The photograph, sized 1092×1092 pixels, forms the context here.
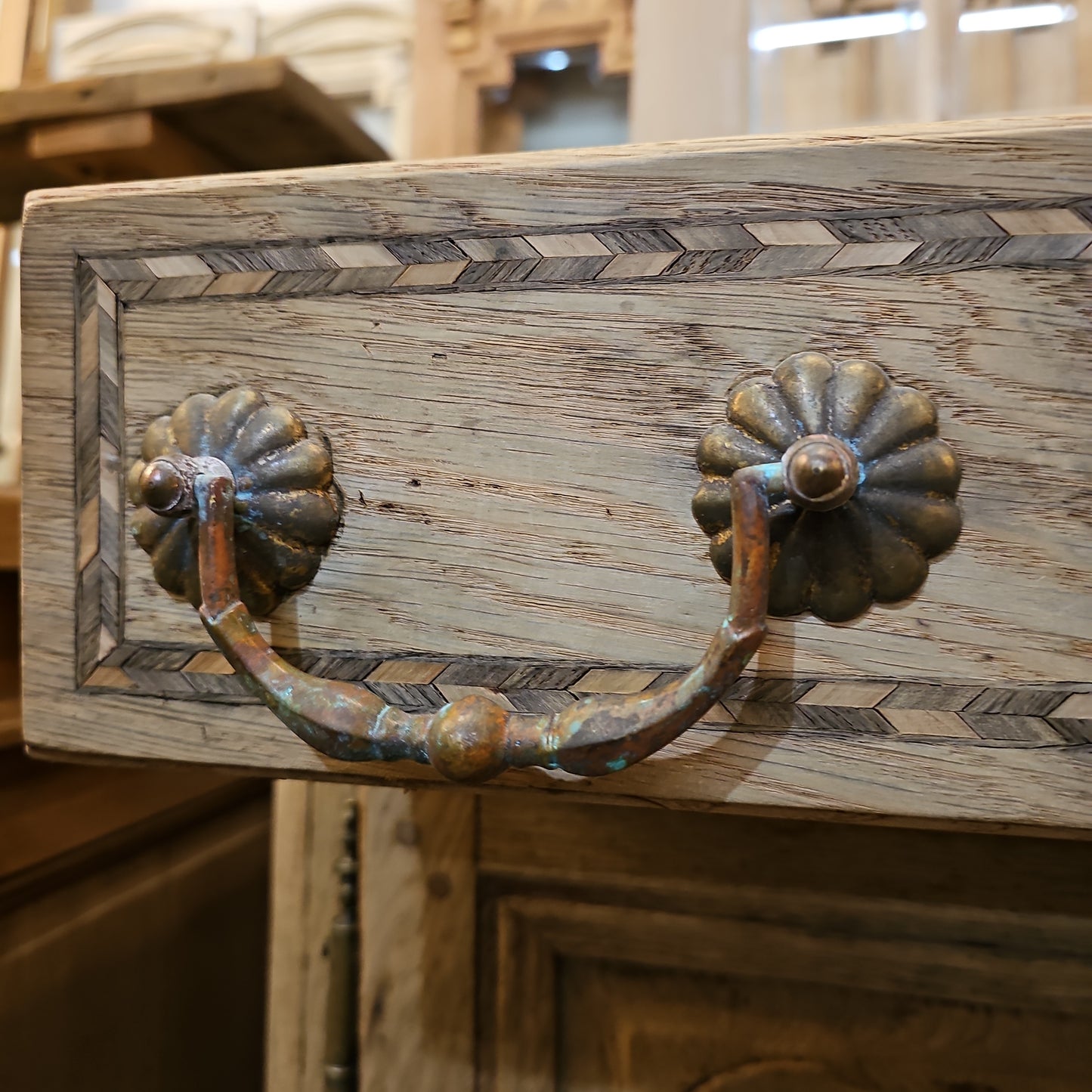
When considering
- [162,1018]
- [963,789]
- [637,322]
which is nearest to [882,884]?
[963,789]

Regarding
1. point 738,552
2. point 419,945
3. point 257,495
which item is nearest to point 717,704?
point 738,552

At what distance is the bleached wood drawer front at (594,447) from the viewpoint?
0.81 feet

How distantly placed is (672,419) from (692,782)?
117 mm

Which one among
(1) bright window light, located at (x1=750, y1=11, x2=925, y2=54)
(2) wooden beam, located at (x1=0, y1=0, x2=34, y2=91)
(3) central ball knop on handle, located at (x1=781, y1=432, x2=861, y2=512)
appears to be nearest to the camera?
(3) central ball knop on handle, located at (x1=781, y1=432, x2=861, y2=512)

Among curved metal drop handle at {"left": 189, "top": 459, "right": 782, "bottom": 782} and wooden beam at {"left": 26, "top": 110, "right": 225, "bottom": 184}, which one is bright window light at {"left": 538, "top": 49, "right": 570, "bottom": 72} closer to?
wooden beam at {"left": 26, "top": 110, "right": 225, "bottom": 184}

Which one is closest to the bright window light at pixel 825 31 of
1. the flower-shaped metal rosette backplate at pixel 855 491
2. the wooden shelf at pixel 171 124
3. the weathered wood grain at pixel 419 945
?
the wooden shelf at pixel 171 124

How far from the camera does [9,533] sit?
0.50 m

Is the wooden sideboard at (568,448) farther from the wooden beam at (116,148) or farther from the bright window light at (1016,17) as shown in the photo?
the bright window light at (1016,17)

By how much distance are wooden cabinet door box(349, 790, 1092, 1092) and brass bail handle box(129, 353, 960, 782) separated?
0.19 metres

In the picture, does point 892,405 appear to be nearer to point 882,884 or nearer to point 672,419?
point 672,419

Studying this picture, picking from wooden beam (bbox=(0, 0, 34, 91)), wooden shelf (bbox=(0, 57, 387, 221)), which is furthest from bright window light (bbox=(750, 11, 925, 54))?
wooden beam (bbox=(0, 0, 34, 91))

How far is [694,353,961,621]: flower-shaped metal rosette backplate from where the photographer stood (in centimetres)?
25

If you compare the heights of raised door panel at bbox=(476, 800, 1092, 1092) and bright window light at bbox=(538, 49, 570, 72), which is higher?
bright window light at bbox=(538, 49, 570, 72)

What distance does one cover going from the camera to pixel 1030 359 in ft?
0.81
